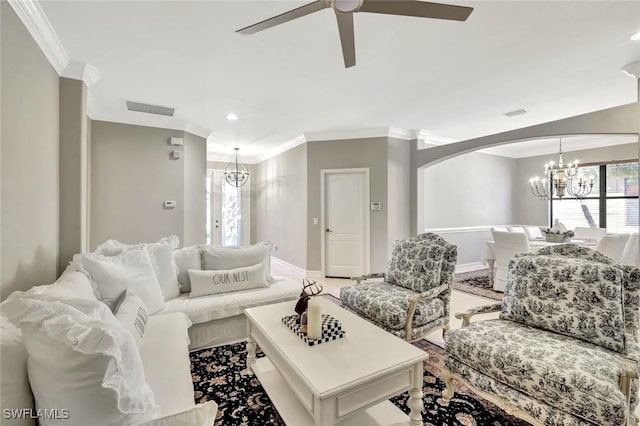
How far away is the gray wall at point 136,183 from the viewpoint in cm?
396

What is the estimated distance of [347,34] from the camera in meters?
1.68

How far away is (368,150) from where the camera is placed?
4969 mm

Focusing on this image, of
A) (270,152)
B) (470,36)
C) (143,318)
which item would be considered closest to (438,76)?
(470,36)

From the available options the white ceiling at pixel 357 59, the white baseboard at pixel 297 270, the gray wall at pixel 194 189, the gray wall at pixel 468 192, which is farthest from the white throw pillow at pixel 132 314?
the gray wall at pixel 468 192

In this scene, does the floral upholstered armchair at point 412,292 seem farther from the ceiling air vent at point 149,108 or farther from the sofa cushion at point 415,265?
the ceiling air vent at point 149,108

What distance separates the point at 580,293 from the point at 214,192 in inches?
264

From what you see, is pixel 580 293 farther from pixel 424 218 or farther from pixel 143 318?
pixel 424 218

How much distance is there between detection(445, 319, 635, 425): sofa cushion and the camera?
1287mm

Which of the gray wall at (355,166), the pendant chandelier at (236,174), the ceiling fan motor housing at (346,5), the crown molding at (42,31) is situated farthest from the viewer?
the pendant chandelier at (236,174)

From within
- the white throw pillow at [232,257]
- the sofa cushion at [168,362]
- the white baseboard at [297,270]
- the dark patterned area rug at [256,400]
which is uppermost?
the white throw pillow at [232,257]

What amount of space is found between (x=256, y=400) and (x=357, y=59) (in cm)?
286

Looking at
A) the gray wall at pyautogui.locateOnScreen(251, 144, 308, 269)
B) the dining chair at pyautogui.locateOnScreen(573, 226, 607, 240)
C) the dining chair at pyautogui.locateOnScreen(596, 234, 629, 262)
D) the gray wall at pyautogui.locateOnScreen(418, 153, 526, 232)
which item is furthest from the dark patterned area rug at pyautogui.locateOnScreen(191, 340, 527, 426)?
the dining chair at pyautogui.locateOnScreen(573, 226, 607, 240)

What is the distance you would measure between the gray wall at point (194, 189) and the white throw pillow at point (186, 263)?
191cm

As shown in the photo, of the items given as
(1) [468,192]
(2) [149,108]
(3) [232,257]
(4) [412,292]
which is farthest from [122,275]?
(1) [468,192]
